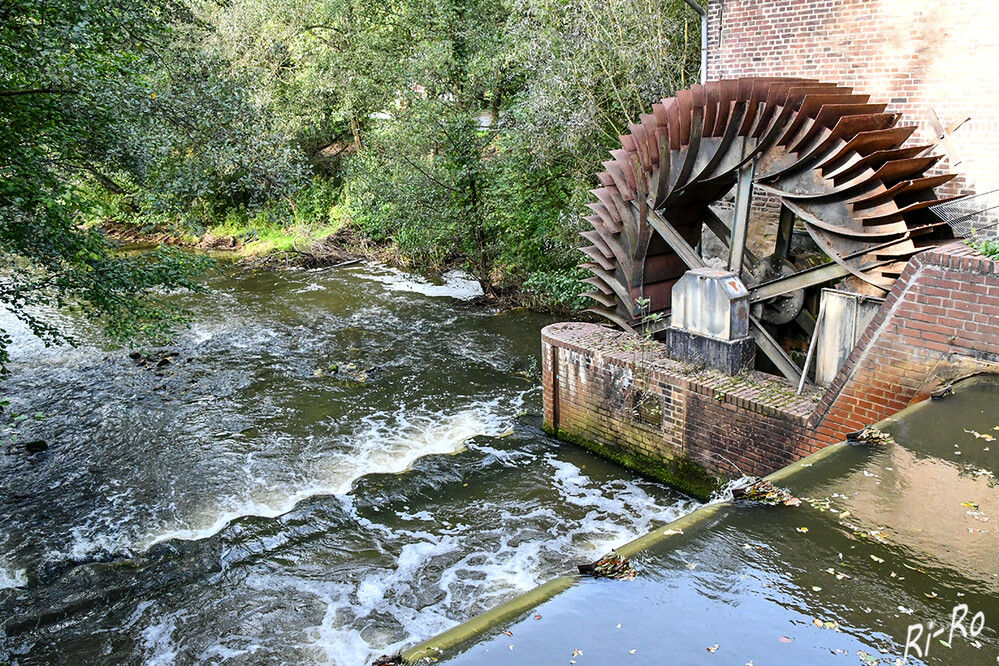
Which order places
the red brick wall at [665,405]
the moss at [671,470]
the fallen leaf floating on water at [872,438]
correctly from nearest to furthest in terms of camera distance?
the fallen leaf floating on water at [872,438]
the red brick wall at [665,405]
the moss at [671,470]

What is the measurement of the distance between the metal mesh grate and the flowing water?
10.7 ft

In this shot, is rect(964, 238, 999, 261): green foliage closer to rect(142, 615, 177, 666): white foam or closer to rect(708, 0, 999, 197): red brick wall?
rect(708, 0, 999, 197): red brick wall

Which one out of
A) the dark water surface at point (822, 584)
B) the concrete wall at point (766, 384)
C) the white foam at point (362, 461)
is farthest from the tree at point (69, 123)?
the dark water surface at point (822, 584)

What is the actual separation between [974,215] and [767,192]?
1.78 m

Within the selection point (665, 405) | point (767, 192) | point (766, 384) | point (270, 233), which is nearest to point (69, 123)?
point (665, 405)

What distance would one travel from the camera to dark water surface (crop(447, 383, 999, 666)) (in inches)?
122

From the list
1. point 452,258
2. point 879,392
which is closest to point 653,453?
point 879,392

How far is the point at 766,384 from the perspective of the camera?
651 cm

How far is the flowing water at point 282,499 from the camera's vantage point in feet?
17.6

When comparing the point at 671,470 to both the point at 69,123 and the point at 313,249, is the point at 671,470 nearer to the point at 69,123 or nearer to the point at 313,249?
the point at 69,123

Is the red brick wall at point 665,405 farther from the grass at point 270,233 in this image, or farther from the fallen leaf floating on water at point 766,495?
the grass at point 270,233

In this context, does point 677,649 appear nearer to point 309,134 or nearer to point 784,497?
point 784,497

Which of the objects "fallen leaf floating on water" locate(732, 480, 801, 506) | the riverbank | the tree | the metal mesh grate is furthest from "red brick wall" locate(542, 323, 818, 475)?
the riverbank

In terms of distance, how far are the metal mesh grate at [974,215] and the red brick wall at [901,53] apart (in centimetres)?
19
